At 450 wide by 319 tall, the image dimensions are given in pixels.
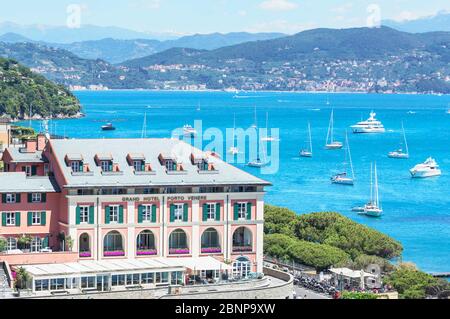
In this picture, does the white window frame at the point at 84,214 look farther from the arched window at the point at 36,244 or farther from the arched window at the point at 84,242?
the arched window at the point at 36,244

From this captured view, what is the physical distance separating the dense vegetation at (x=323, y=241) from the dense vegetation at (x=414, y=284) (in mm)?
2147

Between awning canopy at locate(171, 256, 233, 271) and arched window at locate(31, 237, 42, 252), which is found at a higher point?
arched window at locate(31, 237, 42, 252)

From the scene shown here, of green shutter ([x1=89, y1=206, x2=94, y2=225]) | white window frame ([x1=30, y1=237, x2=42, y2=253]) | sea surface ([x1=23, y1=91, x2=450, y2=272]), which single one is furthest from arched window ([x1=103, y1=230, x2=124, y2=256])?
sea surface ([x1=23, y1=91, x2=450, y2=272])

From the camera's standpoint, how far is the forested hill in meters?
145

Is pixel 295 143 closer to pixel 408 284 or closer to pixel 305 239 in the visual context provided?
pixel 305 239

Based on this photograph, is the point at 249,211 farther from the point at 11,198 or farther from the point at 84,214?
the point at 11,198

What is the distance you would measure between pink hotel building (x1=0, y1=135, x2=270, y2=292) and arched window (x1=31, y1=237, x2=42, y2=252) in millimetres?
26

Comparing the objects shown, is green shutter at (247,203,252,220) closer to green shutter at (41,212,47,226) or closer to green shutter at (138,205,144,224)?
green shutter at (138,205,144,224)

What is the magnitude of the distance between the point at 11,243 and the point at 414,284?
11746 millimetres

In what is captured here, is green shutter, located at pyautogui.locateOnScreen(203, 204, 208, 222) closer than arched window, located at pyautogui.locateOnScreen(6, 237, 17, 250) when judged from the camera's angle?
No

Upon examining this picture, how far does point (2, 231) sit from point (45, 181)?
6.18 ft

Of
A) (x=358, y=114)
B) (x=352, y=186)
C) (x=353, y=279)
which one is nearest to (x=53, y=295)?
(x=353, y=279)

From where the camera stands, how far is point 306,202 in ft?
225

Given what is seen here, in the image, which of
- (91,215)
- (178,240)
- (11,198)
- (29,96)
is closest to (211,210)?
(178,240)
